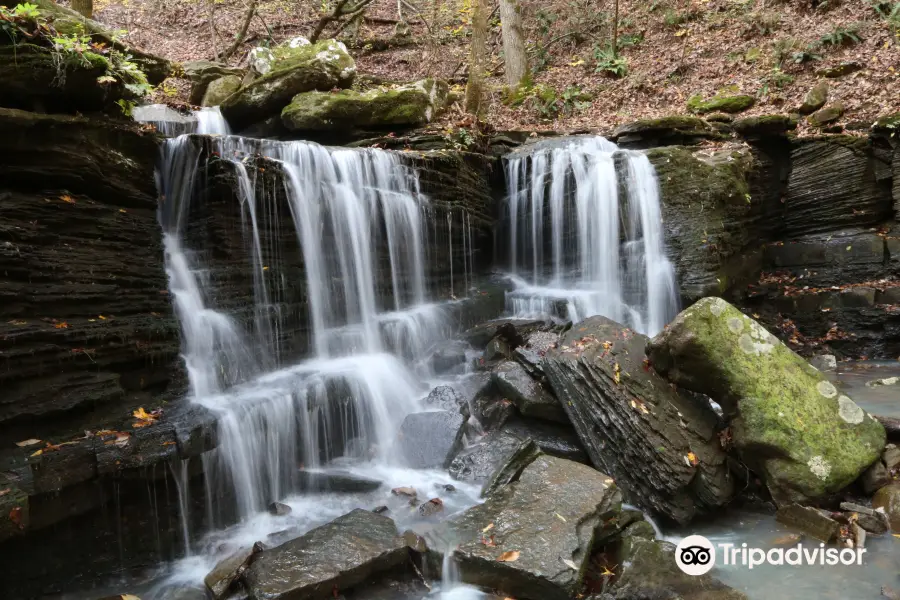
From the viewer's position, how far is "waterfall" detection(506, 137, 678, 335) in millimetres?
10070

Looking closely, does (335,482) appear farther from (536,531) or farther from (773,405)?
(773,405)

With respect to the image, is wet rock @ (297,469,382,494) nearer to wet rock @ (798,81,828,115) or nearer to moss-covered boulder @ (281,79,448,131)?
moss-covered boulder @ (281,79,448,131)

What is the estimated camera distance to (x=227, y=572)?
4.34 m

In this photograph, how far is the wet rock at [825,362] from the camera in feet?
29.9

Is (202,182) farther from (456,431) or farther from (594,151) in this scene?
(594,151)

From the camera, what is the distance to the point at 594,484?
4.84 m

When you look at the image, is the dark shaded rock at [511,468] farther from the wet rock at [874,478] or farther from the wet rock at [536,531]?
the wet rock at [874,478]

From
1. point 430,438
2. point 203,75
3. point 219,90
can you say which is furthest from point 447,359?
point 203,75

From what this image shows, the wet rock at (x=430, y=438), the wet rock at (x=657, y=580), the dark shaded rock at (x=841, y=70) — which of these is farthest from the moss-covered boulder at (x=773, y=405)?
the dark shaded rock at (x=841, y=70)

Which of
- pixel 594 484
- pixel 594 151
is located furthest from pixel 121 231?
pixel 594 151

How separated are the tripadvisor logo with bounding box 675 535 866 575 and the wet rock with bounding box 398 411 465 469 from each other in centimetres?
269

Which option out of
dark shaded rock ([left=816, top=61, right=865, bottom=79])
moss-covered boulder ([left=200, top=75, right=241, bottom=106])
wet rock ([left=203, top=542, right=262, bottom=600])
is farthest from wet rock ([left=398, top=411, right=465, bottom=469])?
dark shaded rock ([left=816, top=61, right=865, bottom=79])

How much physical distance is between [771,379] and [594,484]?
213 centimetres

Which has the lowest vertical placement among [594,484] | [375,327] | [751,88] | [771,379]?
[594,484]
